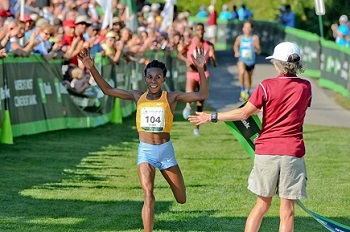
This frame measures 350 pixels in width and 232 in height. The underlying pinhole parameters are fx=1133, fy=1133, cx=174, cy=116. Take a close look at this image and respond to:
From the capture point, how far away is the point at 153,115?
36.7 ft

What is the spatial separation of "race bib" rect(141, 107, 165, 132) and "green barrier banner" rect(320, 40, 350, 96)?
22123 mm

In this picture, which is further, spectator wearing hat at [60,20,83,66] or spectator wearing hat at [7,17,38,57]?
spectator wearing hat at [60,20,83,66]

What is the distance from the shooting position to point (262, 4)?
192 ft

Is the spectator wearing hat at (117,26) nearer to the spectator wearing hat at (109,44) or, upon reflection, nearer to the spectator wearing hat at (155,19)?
the spectator wearing hat at (109,44)

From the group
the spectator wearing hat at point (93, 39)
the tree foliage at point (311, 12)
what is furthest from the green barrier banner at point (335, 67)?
the tree foliage at point (311, 12)

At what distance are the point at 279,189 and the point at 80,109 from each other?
12.7 meters

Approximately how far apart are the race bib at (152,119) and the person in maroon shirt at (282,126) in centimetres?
115

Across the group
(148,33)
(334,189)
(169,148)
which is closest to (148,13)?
(148,33)

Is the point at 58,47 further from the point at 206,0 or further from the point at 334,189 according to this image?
the point at 206,0

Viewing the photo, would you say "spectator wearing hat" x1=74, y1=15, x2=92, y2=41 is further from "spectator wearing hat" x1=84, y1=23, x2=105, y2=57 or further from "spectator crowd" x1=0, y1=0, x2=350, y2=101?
"spectator wearing hat" x1=84, y1=23, x2=105, y2=57

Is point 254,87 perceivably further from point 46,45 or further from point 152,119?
point 152,119

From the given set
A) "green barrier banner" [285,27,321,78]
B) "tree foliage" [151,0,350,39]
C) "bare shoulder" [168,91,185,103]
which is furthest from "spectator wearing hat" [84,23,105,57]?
"tree foliage" [151,0,350,39]

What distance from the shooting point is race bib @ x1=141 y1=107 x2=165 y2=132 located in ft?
36.7

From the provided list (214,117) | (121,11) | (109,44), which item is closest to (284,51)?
(214,117)
